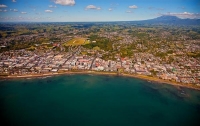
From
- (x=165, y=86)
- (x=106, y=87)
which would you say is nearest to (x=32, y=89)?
(x=106, y=87)

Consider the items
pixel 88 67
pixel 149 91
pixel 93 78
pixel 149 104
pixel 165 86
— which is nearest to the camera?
pixel 149 104

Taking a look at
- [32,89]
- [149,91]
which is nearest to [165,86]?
[149,91]

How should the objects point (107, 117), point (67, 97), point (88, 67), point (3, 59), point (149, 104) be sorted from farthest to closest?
point (3, 59) < point (88, 67) < point (67, 97) < point (149, 104) < point (107, 117)

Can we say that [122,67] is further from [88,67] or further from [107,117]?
[107,117]

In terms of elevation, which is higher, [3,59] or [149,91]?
[3,59]

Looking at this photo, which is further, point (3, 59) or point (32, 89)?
point (3, 59)

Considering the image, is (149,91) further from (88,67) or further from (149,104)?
(88,67)
